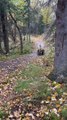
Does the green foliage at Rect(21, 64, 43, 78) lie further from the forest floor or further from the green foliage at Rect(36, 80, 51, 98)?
the green foliage at Rect(36, 80, 51, 98)

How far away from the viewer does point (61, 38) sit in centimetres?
1006

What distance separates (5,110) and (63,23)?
4074 millimetres

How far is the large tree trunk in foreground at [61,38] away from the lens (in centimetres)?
980

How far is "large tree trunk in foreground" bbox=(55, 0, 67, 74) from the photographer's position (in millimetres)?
9797

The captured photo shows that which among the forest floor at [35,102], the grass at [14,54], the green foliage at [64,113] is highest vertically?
the green foliage at [64,113]

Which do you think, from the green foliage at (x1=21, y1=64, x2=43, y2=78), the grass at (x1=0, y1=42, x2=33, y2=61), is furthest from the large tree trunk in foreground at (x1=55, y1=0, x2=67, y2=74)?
the grass at (x1=0, y1=42, x2=33, y2=61)

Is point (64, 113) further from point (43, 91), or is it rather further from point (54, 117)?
point (43, 91)

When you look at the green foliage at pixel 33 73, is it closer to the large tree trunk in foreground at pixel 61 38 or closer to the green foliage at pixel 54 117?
the large tree trunk in foreground at pixel 61 38

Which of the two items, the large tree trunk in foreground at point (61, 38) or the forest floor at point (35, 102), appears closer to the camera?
the forest floor at point (35, 102)

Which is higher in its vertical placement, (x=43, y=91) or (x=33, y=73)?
(x=43, y=91)

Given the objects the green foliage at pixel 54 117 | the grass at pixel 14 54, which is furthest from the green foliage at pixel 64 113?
the grass at pixel 14 54

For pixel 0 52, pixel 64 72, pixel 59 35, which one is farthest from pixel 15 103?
pixel 0 52

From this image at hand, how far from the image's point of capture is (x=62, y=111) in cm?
703

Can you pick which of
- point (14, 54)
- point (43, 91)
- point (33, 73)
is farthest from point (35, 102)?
point (14, 54)
